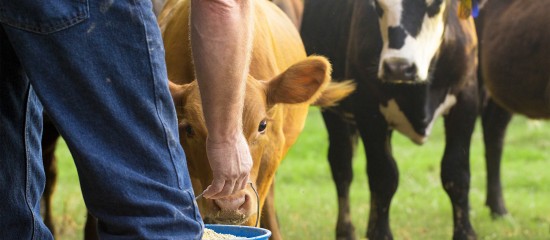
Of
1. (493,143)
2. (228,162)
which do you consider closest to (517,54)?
(493,143)

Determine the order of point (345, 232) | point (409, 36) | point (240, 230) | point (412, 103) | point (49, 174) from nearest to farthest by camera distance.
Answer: point (240, 230)
point (409, 36)
point (412, 103)
point (49, 174)
point (345, 232)

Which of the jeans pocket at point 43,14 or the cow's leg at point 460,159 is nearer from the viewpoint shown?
the jeans pocket at point 43,14

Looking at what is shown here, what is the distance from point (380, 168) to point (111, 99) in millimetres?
5110

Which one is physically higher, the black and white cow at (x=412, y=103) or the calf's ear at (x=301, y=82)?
the calf's ear at (x=301, y=82)

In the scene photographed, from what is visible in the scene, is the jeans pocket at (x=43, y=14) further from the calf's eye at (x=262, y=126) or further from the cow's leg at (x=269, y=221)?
the cow's leg at (x=269, y=221)

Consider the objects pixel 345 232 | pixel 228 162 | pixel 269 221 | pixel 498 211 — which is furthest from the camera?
pixel 498 211

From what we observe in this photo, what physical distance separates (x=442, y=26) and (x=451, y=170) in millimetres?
1003

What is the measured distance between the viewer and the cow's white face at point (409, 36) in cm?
673

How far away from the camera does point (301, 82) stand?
16.5 feet

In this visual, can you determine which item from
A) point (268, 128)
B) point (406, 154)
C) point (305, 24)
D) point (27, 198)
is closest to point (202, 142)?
point (268, 128)

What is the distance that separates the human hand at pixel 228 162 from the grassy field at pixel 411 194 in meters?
5.21

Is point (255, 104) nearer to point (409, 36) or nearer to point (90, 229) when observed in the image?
point (409, 36)

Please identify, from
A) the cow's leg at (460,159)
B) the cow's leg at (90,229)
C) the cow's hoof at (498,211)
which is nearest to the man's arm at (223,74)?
the cow's leg at (90,229)

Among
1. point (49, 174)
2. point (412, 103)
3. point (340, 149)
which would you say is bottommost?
point (340, 149)
